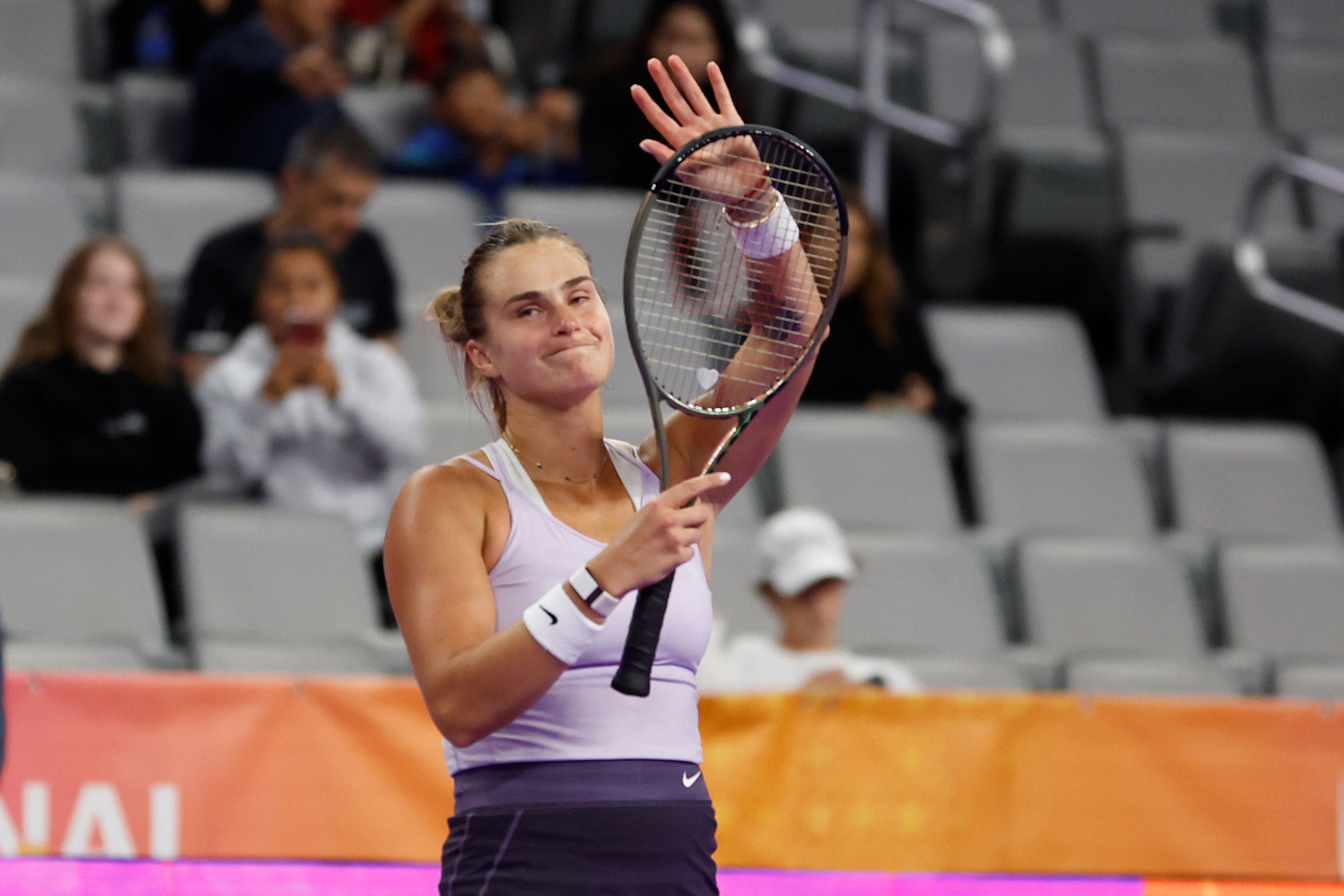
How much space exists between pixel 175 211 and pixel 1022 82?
3.53 metres

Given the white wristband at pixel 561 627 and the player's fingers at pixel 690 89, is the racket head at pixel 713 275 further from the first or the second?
the white wristband at pixel 561 627

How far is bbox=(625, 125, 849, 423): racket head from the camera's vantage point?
1996 millimetres

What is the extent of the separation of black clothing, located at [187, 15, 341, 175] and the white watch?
14.8 feet

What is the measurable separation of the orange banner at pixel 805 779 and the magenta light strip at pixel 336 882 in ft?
0.63

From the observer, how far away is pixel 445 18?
7051 millimetres

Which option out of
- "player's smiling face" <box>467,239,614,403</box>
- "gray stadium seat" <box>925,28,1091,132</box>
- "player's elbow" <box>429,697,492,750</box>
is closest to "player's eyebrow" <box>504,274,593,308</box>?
"player's smiling face" <box>467,239,614,403</box>

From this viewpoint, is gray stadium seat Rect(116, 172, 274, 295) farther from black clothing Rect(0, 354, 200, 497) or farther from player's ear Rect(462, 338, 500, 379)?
player's ear Rect(462, 338, 500, 379)

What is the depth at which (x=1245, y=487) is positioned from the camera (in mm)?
5762

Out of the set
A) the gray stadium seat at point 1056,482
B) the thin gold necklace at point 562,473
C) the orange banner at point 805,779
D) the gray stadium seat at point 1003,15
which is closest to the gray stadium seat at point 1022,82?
the gray stadium seat at point 1003,15

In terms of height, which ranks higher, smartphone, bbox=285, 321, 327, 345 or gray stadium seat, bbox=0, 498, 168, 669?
smartphone, bbox=285, 321, 327, 345

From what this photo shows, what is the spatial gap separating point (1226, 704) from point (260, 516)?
233 centimetres

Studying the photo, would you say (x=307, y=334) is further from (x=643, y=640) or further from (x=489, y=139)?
(x=643, y=640)

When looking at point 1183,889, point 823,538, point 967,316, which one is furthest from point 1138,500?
point 1183,889

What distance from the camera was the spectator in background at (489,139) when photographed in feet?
21.0
